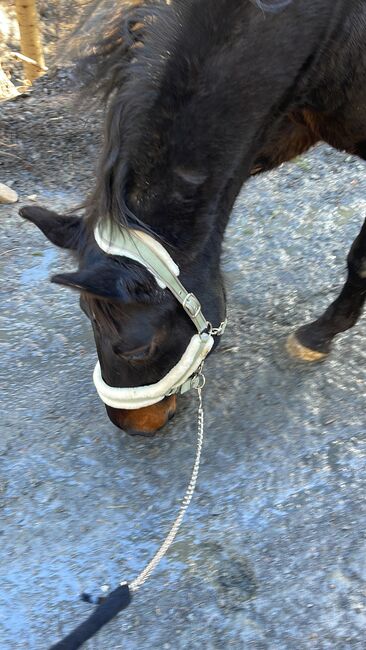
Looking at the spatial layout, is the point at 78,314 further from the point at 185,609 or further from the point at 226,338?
the point at 185,609

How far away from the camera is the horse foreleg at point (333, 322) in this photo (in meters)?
2.71

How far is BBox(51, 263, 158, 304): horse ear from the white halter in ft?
0.12

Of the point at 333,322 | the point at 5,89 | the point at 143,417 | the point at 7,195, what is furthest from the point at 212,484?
the point at 5,89

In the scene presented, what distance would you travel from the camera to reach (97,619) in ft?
5.83

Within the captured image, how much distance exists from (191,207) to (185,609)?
1.13 meters

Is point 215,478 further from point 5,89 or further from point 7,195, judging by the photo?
point 5,89

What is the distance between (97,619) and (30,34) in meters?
5.42

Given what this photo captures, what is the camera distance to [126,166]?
5.93ft

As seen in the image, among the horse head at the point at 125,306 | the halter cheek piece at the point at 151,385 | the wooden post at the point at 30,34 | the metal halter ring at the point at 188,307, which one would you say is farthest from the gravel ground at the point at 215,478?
the wooden post at the point at 30,34

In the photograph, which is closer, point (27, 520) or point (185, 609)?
point (185, 609)

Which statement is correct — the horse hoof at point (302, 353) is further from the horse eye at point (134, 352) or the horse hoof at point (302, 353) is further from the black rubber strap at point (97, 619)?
the black rubber strap at point (97, 619)

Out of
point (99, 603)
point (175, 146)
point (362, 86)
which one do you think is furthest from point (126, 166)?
point (99, 603)

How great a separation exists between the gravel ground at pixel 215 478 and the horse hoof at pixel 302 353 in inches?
1.4

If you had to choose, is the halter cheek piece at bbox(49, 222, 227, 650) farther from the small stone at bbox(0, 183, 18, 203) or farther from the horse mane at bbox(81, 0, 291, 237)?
the small stone at bbox(0, 183, 18, 203)
